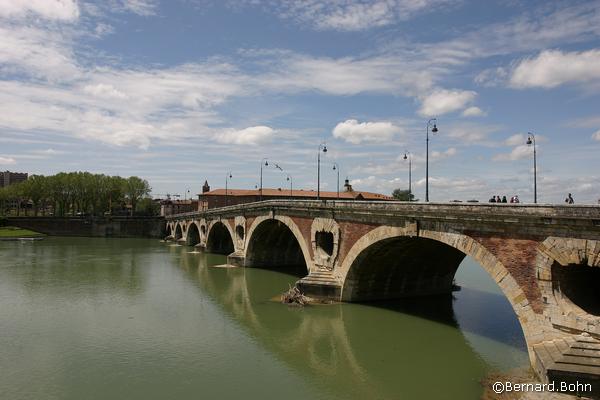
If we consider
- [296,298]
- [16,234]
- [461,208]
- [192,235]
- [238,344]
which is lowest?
[238,344]

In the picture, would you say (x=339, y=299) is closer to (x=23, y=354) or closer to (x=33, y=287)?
(x=23, y=354)

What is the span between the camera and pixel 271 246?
1912 inches

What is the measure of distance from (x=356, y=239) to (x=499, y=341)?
906cm

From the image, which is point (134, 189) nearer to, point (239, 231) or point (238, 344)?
point (239, 231)

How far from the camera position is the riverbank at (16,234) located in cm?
8181

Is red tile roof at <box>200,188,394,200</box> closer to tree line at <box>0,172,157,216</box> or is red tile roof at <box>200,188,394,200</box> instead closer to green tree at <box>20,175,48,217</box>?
tree line at <box>0,172,157,216</box>

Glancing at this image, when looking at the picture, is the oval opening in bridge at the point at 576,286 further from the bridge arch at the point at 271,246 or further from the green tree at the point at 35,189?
the green tree at the point at 35,189

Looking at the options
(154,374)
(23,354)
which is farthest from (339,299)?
(23,354)

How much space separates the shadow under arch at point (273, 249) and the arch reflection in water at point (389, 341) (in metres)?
11.9

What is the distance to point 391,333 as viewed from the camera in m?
23.8

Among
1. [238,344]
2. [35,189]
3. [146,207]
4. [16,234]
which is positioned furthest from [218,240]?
[146,207]

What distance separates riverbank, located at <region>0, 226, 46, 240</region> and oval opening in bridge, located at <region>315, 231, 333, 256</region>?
68578mm

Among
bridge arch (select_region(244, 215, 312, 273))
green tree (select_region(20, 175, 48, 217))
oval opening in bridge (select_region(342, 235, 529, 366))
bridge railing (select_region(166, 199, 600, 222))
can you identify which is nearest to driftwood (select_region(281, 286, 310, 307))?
oval opening in bridge (select_region(342, 235, 529, 366))

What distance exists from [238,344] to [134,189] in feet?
341
